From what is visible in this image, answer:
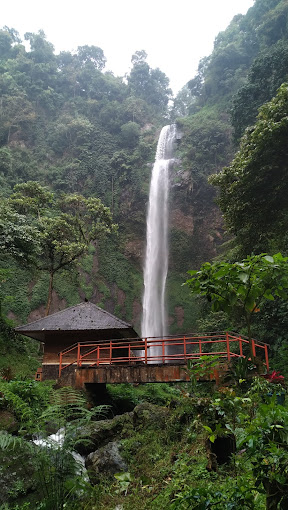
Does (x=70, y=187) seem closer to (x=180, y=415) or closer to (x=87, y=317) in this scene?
(x=87, y=317)

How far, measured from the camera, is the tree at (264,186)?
12.8 metres

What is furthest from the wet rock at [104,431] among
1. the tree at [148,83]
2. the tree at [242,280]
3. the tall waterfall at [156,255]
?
the tree at [148,83]

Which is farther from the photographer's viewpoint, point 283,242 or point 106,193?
point 106,193

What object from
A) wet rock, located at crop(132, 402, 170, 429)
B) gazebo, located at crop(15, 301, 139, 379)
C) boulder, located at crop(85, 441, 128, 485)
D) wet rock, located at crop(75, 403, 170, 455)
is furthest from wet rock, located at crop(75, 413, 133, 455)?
gazebo, located at crop(15, 301, 139, 379)

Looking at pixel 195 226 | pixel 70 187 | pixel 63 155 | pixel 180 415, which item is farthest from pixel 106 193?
pixel 180 415

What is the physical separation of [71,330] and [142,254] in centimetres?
2004

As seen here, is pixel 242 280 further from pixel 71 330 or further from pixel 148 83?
pixel 148 83

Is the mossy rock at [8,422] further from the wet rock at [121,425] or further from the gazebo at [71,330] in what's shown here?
the gazebo at [71,330]

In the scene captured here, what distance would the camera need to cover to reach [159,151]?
37.4 meters

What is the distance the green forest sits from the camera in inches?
150

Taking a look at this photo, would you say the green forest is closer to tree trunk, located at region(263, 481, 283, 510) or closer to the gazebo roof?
tree trunk, located at region(263, 481, 283, 510)

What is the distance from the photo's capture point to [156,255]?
3098cm

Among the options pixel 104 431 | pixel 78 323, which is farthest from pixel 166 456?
pixel 78 323

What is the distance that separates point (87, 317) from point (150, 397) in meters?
3.40
